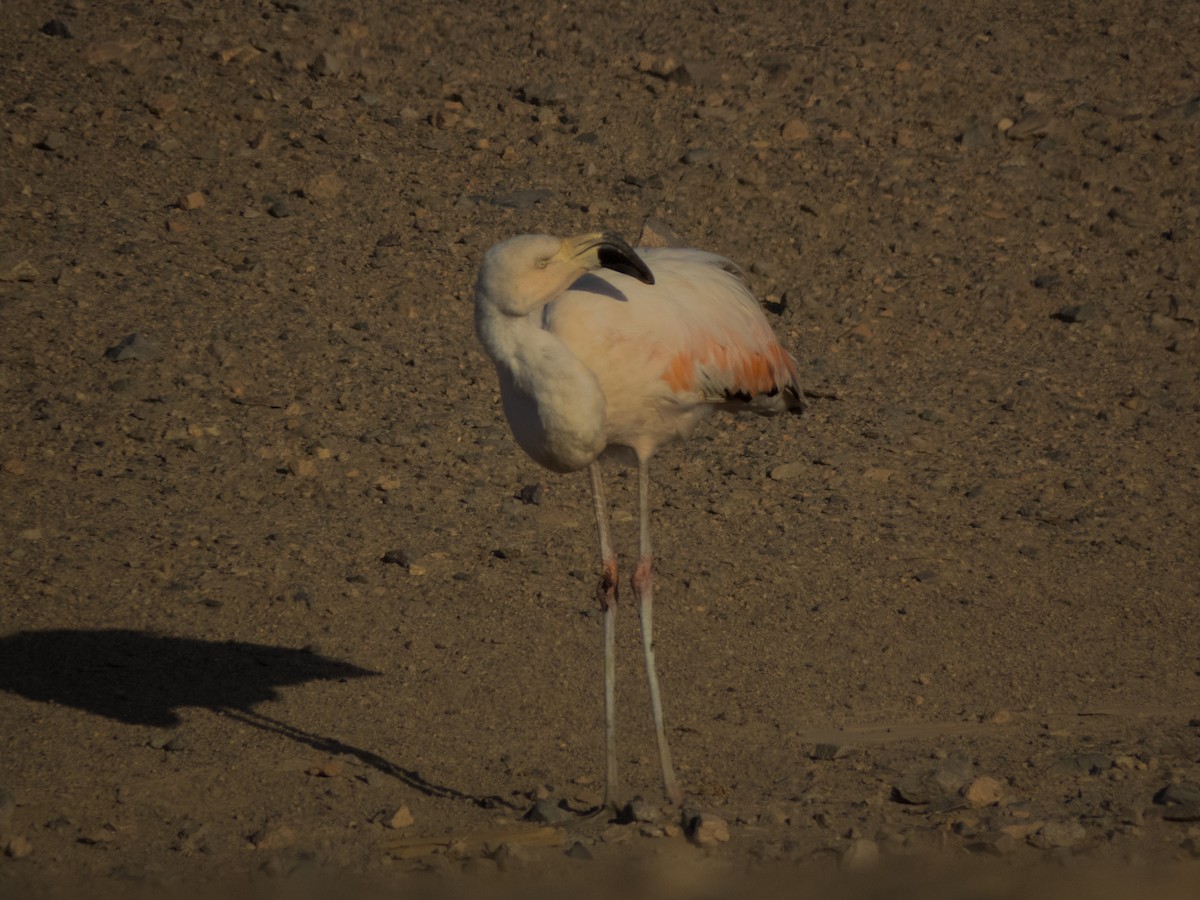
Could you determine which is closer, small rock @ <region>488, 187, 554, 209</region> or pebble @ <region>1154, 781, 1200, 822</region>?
pebble @ <region>1154, 781, 1200, 822</region>

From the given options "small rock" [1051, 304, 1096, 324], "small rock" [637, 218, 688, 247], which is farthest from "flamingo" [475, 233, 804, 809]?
"small rock" [1051, 304, 1096, 324]

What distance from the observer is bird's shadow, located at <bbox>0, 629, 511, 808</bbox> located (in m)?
6.72

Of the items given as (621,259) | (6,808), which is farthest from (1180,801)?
(6,808)

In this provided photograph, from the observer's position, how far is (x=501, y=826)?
563 cm

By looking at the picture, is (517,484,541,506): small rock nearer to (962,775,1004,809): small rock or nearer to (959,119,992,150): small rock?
(962,775,1004,809): small rock

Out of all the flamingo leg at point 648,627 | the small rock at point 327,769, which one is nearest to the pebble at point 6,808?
the small rock at point 327,769

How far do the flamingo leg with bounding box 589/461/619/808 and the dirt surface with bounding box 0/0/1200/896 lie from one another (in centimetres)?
19

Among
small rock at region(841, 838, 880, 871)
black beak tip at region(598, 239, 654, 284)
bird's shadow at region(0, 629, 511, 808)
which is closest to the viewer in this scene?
small rock at region(841, 838, 880, 871)

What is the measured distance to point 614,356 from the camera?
18.9 ft

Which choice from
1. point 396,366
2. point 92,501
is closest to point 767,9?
point 396,366

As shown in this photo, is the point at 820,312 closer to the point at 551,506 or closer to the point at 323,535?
the point at 551,506

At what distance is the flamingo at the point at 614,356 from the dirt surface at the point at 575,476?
1.09m

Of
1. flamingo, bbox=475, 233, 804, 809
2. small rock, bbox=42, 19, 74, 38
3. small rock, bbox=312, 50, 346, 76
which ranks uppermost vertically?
small rock, bbox=42, 19, 74, 38

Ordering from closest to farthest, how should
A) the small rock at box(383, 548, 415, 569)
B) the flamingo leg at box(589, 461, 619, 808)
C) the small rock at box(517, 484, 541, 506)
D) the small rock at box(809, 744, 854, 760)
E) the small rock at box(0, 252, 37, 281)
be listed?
the flamingo leg at box(589, 461, 619, 808)
the small rock at box(809, 744, 854, 760)
the small rock at box(383, 548, 415, 569)
the small rock at box(517, 484, 541, 506)
the small rock at box(0, 252, 37, 281)
